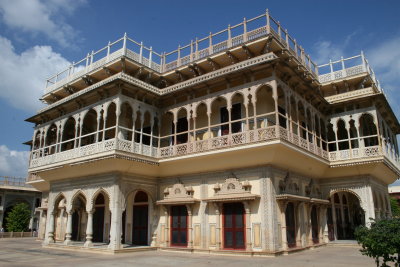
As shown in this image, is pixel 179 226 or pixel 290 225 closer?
pixel 290 225

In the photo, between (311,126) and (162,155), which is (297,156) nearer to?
(311,126)

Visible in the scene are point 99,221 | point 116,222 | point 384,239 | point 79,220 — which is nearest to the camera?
point 384,239

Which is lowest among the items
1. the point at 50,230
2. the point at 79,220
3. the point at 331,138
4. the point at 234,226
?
the point at 50,230

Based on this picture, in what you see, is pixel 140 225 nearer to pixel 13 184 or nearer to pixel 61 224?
pixel 61 224

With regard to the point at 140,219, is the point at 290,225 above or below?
below

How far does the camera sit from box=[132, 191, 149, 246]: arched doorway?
19375 millimetres

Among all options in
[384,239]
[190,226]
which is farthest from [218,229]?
[384,239]

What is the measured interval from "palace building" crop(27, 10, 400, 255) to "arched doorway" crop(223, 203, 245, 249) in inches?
1.9

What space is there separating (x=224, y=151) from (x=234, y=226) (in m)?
3.63

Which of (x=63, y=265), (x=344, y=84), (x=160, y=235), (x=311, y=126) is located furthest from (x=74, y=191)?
(x=344, y=84)

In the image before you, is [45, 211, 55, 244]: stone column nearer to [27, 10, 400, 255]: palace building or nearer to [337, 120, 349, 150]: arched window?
[27, 10, 400, 255]: palace building

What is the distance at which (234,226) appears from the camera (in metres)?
16.2

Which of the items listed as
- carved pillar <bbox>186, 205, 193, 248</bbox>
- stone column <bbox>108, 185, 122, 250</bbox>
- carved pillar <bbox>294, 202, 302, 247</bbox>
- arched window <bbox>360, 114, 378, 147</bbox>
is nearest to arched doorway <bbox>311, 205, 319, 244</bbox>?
carved pillar <bbox>294, 202, 302, 247</bbox>

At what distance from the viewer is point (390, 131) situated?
22.7 meters
